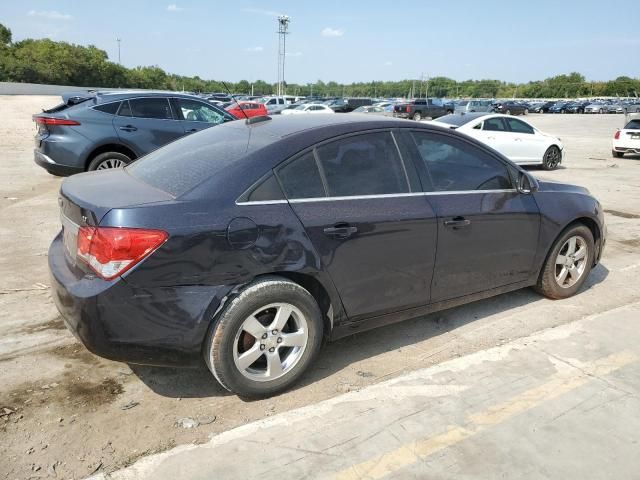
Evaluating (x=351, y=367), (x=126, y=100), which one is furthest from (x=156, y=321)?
(x=126, y=100)

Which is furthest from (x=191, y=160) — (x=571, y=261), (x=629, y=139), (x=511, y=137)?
(x=629, y=139)

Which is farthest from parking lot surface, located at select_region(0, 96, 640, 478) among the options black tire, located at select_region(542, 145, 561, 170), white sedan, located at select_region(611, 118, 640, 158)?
white sedan, located at select_region(611, 118, 640, 158)

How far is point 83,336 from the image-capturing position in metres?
2.81

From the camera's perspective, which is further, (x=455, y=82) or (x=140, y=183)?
(x=455, y=82)

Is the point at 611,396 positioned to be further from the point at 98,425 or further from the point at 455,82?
the point at 455,82

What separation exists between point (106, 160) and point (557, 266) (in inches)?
269

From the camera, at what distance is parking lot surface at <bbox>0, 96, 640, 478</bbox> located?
8.91 ft

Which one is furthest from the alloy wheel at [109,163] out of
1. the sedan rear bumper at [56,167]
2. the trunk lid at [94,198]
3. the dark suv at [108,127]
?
the trunk lid at [94,198]

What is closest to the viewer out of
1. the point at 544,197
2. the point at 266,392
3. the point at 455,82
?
the point at 266,392

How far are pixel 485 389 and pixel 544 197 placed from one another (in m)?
1.84

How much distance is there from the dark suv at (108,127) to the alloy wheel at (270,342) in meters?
6.33

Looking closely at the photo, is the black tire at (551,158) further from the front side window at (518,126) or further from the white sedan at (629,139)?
the white sedan at (629,139)

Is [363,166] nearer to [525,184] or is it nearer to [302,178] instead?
[302,178]

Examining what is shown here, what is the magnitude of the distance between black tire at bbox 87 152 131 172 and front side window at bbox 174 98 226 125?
4.19 ft
